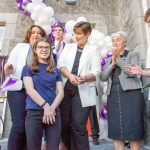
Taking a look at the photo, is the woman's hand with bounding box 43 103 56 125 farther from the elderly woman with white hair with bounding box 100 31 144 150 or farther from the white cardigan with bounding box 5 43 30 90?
the elderly woman with white hair with bounding box 100 31 144 150

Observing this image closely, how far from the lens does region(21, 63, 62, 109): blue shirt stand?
7.45 feet

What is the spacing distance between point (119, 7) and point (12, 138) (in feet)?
15.0

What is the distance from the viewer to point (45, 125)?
2.21 metres

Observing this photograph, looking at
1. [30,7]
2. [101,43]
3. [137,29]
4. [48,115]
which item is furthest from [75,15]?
[48,115]

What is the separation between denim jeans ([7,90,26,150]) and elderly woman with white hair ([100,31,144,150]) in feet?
2.99

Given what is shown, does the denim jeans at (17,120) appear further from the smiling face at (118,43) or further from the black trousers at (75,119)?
the smiling face at (118,43)

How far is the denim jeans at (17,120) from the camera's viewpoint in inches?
98.0

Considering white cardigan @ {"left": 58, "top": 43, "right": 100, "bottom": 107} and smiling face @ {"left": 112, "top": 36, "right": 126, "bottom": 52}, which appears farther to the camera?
smiling face @ {"left": 112, "top": 36, "right": 126, "bottom": 52}

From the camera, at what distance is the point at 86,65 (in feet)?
9.05

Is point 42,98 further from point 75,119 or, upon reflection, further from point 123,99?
point 123,99

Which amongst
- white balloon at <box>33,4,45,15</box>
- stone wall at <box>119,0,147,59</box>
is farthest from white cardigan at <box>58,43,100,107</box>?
white balloon at <box>33,4,45,15</box>

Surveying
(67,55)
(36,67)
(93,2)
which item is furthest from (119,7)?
(36,67)

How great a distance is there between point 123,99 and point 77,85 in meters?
0.52

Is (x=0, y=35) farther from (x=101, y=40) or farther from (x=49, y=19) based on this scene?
(x=101, y=40)
